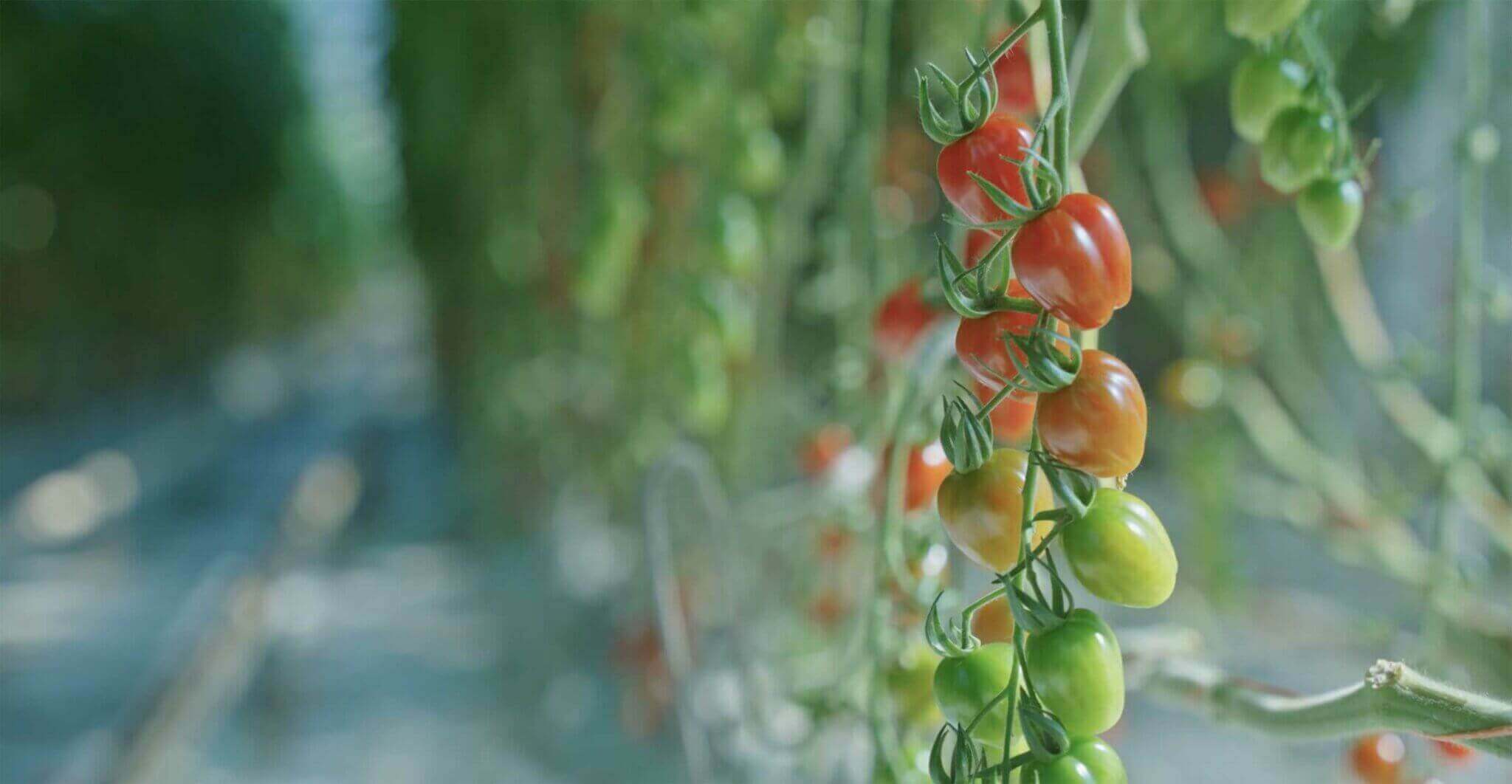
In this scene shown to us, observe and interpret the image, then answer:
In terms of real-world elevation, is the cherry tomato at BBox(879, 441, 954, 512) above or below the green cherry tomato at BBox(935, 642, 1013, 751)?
above

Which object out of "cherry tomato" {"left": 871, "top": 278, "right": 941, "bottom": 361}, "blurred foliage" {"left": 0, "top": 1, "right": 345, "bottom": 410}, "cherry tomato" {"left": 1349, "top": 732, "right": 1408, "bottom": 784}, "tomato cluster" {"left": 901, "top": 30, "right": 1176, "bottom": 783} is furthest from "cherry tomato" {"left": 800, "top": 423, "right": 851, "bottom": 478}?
"blurred foliage" {"left": 0, "top": 1, "right": 345, "bottom": 410}

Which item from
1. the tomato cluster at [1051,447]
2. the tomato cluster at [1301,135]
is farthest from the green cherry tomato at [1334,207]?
the tomato cluster at [1051,447]

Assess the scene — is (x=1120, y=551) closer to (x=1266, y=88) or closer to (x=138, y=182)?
(x=1266, y=88)

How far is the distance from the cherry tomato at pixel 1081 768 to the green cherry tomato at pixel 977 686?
0.06ft

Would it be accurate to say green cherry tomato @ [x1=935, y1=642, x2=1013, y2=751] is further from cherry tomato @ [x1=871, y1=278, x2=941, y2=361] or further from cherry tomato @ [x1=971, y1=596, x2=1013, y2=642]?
cherry tomato @ [x1=871, y1=278, x2=941, y2=361]

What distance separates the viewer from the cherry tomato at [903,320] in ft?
1.22

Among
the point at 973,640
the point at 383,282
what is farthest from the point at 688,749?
the point at 383,282

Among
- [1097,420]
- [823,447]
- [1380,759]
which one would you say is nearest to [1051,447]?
[1097,420]

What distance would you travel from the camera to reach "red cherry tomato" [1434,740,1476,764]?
0.96ft

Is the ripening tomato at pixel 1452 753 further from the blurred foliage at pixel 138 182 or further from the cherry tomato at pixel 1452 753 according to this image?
the blurred foliage at pixel 138 182

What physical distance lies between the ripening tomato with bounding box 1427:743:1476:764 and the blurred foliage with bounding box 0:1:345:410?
4346mm

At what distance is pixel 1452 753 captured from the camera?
0.30 metres

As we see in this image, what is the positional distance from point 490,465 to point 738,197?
1.39 meters

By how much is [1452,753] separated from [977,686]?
0.21 m
